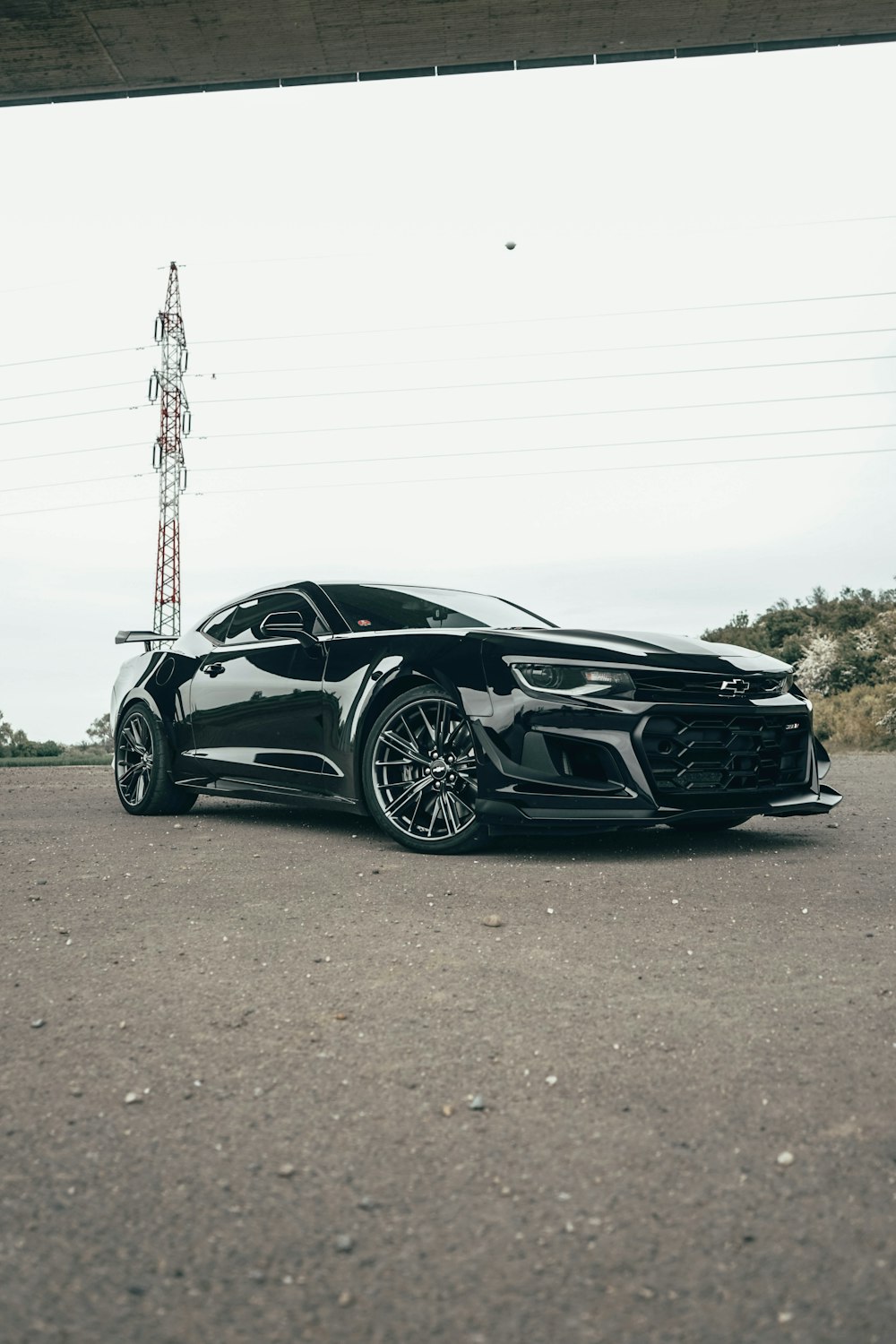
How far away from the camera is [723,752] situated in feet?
19.6

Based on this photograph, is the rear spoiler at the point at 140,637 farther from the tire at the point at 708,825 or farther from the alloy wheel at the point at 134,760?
the tire at the point at 708,825

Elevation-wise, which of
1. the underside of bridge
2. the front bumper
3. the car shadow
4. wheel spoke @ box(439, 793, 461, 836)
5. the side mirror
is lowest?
the car shadow

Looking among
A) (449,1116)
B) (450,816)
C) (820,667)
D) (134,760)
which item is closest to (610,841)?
(450,816)

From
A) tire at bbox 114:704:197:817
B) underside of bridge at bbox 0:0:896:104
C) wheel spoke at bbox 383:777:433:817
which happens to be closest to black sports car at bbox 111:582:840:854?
wheel spoke at bbox 383:777:433:817

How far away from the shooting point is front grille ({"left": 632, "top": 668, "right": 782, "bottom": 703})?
5844mm

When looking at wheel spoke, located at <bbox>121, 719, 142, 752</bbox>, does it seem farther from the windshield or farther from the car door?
the windshield

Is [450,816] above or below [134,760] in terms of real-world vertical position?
below

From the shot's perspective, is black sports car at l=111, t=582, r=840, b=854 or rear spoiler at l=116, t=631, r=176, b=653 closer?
black sports car at l=111, t=582, r=840, b=854

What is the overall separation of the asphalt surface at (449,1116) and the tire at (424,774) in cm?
87

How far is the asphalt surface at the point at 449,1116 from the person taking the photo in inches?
73.6

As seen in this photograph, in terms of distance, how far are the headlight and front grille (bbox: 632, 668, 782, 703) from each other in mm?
85

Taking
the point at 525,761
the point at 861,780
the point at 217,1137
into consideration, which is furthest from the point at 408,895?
the point at 861,780

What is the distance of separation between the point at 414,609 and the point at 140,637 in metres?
2.37

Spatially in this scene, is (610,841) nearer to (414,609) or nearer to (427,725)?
(427,725)
